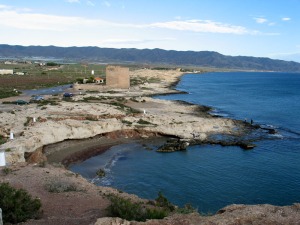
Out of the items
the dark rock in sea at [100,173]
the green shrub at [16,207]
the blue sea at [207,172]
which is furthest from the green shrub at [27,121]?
the green shrub at [16,207]

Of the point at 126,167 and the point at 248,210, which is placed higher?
the point at 248,210

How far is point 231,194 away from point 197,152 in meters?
10.3

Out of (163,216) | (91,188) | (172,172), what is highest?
(163,216)

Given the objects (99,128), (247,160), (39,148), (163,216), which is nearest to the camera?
(163,216)

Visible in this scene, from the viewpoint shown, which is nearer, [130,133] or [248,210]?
[248,210]

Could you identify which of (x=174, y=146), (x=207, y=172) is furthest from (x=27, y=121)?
(x=207, y=172)

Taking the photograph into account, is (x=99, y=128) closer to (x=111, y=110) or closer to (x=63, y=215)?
(x=111, y=110)

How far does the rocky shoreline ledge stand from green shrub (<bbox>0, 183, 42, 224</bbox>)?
0.48m

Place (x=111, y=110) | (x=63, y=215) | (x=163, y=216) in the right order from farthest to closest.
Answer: (x=111, y=110) < (x=63, y=215) < (x=163, y=216)

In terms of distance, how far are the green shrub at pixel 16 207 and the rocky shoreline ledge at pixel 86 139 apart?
48cm

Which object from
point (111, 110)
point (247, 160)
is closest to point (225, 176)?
point (247, 160)

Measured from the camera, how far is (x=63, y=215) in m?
13.0

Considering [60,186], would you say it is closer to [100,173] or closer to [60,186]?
[60,186]

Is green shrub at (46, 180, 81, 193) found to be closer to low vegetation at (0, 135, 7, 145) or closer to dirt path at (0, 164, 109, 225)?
dirt path at (0, 164, 109, 225)
